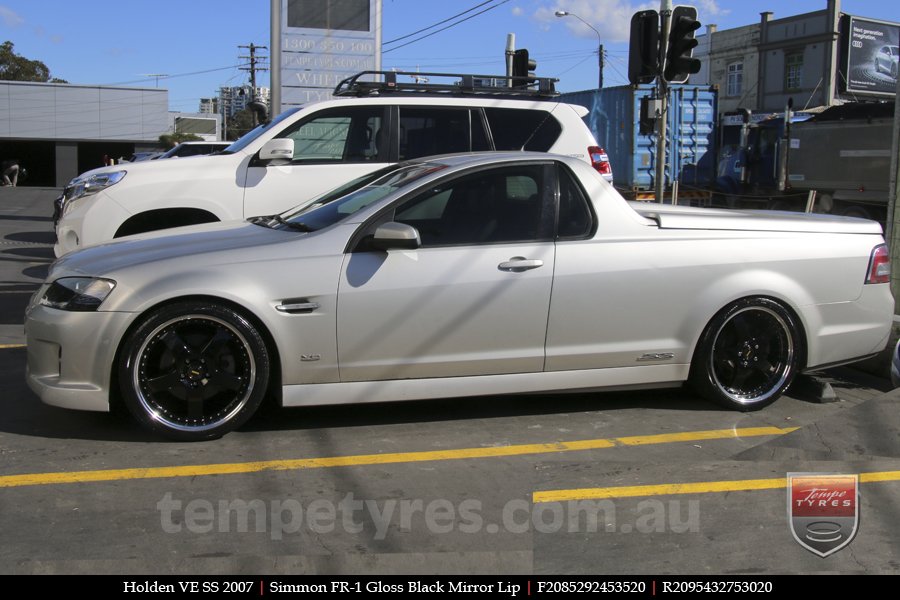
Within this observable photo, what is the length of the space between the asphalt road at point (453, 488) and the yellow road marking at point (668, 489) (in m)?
0.01

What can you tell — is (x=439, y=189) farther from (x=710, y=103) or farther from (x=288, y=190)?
(x=710, y=103)

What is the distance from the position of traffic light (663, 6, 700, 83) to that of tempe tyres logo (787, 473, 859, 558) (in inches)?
259

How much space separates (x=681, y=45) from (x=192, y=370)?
7.20 metres

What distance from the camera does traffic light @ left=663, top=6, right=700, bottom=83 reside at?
9688mm

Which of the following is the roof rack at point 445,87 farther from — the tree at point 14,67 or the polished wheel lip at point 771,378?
the tree at point 14,67

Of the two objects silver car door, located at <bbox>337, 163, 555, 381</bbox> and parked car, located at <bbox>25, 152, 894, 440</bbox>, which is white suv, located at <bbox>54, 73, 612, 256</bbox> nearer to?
parked car, located at <bbox>25, 152, 894, 440</bbox>

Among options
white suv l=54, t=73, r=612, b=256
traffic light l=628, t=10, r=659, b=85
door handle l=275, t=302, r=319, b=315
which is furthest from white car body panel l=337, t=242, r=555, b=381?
traffic light l=628, t=10, r=659, b=85

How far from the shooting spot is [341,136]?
7785 millimetres

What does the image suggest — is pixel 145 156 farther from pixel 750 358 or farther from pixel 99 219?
pixel 750 358

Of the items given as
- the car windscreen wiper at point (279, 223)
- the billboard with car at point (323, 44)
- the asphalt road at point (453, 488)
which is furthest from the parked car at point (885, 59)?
the car windscreen wiper at point (279, 223)

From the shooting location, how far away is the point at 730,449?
4875 mm

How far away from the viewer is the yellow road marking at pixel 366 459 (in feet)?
14.0
